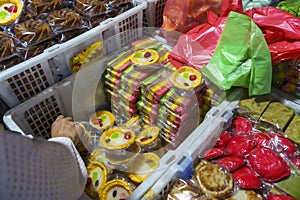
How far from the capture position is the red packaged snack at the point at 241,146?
100 cm

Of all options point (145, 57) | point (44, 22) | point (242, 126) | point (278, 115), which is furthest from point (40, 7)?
point (278, 115)

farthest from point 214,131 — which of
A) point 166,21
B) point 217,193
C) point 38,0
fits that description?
point 38,0

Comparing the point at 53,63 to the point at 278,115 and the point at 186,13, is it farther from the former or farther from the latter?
the point at 278,115

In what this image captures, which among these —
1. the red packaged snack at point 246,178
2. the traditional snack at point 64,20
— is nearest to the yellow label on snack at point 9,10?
the traditional snack at point 64,20

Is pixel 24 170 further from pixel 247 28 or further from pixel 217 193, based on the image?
pixel 247 28

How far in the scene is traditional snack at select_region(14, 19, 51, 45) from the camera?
1.15 metres

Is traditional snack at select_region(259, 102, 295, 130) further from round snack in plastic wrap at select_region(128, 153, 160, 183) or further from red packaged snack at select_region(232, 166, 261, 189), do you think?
round snack in plastic wrap at select_region(128, 153, 160, 183)

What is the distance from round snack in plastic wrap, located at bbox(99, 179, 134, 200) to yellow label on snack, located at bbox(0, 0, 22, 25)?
0.81m

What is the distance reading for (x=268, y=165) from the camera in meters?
0.94

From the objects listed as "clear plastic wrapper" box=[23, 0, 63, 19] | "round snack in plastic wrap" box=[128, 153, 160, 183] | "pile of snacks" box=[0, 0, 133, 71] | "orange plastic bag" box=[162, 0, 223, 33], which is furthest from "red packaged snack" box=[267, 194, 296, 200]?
"clear plastic wrapper" box=[23, 0, 63, 19]

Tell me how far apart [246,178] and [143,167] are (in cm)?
38

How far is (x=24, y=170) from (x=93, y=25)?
0.92 m

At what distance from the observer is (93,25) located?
129cm

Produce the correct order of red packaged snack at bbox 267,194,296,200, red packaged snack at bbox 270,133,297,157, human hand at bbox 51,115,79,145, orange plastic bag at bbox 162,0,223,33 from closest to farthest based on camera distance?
1. red packaged snack at bbox 267,194,296,200
2. red packaged snack at bbox 270,133,297,157
3. human hand at bbox 51,115,79,145
4. orange plastic bag at bbox 162,0,223,33
